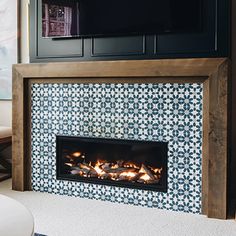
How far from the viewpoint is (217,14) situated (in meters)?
2.75

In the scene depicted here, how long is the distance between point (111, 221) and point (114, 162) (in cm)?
62

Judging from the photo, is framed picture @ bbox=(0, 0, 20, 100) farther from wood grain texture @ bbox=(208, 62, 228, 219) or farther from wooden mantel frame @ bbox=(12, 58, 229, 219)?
wood grain texture @ bbox=(208, 62, 228, 219)

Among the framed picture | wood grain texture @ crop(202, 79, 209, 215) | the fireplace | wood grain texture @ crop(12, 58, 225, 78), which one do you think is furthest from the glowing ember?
the framed picture

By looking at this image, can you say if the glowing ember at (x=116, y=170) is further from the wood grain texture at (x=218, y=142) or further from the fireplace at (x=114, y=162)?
the wood grain texture at (x=218, y=142)

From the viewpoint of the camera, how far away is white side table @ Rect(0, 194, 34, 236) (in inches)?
49.4

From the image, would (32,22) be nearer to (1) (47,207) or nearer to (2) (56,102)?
(2) (56,102)

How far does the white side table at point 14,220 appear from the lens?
125 cm

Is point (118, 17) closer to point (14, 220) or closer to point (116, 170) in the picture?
point (116, 170)

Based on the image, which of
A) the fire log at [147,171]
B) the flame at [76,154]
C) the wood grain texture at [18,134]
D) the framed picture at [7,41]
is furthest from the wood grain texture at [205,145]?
the framed picture at [7,41]

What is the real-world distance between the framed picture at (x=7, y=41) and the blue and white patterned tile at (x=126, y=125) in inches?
37.3

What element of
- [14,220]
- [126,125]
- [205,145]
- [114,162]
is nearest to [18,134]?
[114,162]

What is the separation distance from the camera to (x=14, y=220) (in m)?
1.36

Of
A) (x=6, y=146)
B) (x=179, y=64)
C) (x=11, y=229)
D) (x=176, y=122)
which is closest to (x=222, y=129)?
(x=176, y=122)

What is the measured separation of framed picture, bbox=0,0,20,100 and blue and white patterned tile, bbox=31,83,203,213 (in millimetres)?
949
